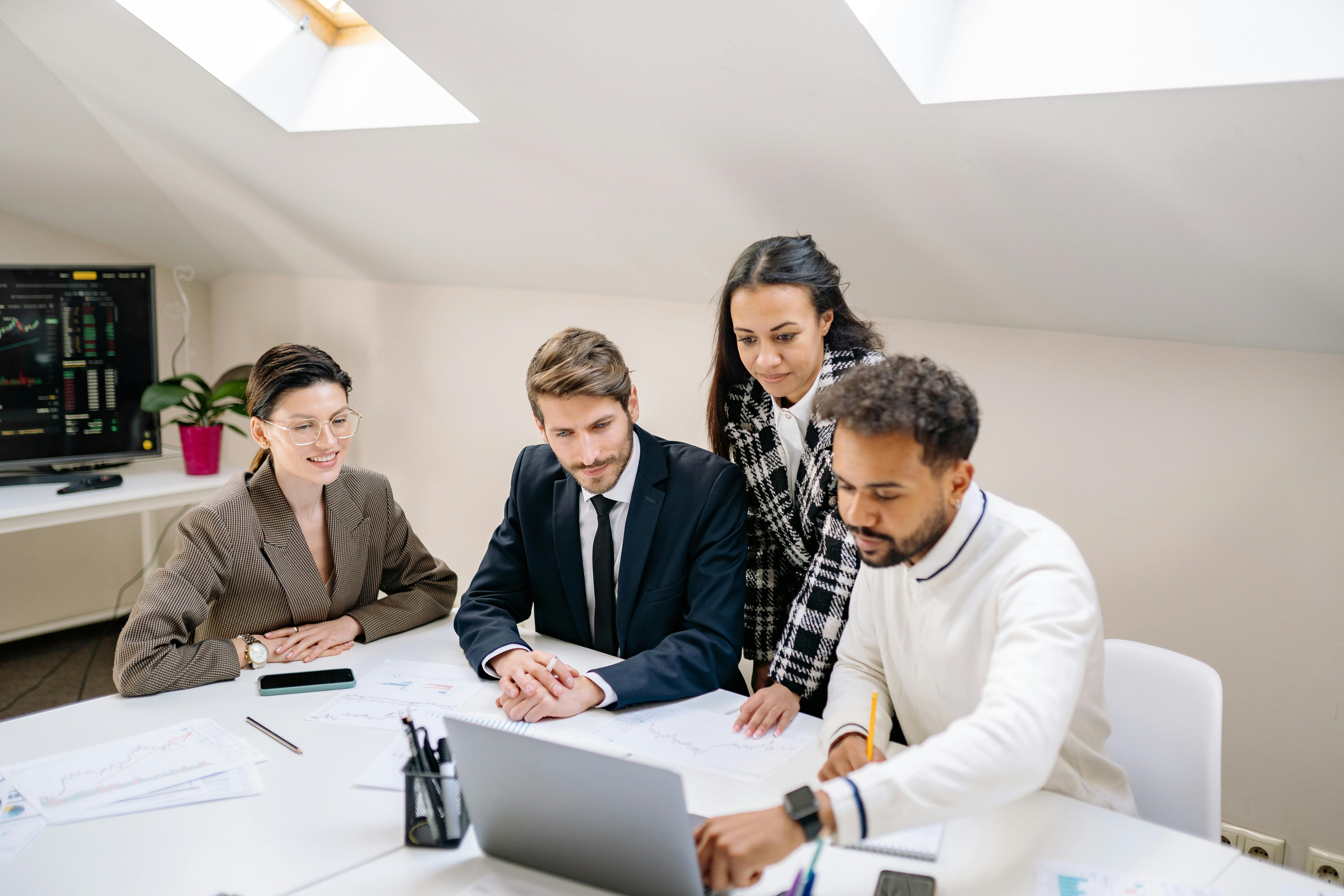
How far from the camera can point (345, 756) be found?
1.54 metres

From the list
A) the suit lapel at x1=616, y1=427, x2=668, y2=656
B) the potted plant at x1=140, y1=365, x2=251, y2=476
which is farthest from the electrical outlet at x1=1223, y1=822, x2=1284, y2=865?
the potted plant at x1=140, y1=365, x2=251, y2=476

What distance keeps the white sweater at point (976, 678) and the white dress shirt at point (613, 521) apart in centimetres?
50

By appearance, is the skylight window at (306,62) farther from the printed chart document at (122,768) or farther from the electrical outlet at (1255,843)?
the electrical outlet at (1255,843)

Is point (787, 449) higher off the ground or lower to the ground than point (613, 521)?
higher

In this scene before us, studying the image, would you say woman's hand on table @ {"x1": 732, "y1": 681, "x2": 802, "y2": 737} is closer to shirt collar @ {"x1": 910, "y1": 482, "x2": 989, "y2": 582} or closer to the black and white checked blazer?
the black and white checked blazer

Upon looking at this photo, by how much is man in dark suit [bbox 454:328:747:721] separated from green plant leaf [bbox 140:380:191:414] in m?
1.99

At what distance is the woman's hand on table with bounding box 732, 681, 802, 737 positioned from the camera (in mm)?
1604

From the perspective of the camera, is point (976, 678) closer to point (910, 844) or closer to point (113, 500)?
point (910, 844)

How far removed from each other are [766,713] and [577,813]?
0.53m

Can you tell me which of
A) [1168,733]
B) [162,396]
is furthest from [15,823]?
[162,396]

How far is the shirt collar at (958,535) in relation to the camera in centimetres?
140

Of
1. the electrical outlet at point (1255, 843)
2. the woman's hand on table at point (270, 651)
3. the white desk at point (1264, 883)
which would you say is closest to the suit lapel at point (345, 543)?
the woman's hand on table at point (270, 651)

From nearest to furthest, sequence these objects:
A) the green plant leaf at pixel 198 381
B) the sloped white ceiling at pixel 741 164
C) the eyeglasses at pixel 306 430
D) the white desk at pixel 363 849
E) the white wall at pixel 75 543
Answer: the white desk at pixel 363 849 < the sloped white ceiling at pixel 741 164 < the eyeglasses at pixel 306 430 < the green plant leaf at pixel 198 381 < the white wall at pixel 75 543

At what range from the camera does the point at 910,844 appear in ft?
4.17
